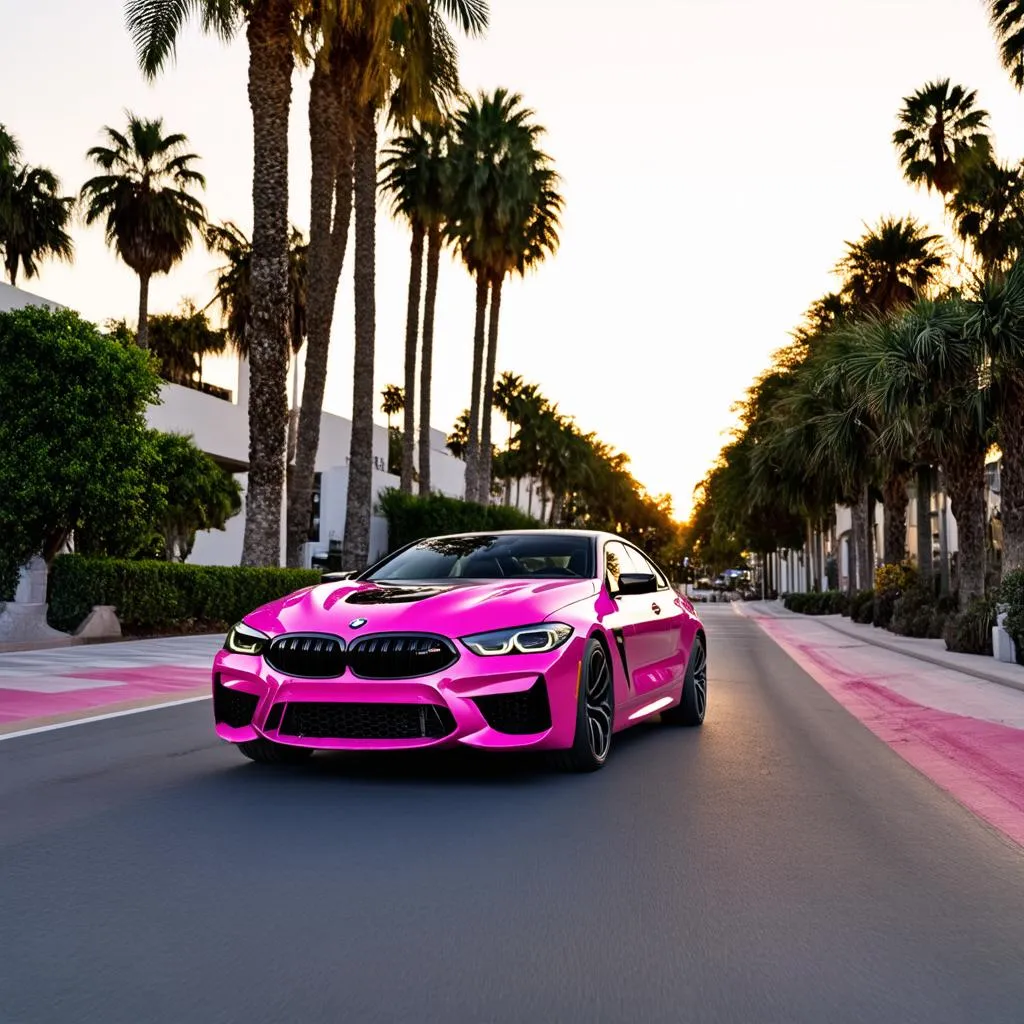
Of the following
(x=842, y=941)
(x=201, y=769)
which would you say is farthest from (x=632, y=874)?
(x=201, y=769)

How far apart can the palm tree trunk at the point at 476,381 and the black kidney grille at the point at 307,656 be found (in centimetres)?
4144

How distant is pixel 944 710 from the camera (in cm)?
1238

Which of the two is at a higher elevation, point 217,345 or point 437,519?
point 217,345

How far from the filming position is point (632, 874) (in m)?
5.24

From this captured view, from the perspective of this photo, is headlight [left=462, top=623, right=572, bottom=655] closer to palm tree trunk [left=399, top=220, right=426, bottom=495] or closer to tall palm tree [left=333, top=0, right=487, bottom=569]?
tall palm tree [left=333, top=0, right=487, bottom=569]

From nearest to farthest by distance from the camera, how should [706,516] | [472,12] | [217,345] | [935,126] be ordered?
[472,12]
[935,126]
[217,345]
[706,516]

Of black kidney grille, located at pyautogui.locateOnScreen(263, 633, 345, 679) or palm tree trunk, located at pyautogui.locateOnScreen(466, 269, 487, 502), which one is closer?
black kidney grille, located at pyautogui.locateOnScreen(263, 633, 345, 679)

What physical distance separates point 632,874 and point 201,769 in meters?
3.49

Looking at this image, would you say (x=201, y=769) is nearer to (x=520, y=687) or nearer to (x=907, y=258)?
(x=520, y=687)

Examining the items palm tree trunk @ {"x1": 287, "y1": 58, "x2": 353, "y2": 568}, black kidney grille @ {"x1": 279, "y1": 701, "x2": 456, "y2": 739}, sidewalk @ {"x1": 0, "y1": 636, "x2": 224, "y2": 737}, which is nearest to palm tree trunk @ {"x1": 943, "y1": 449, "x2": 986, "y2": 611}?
sidewalk @ {"x1": 0, "y1": 636, "x2": 224, "y2": 737}

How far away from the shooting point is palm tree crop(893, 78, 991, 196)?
35.8m

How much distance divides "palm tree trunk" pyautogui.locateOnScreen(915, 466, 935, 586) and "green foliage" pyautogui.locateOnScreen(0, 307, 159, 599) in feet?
66.0

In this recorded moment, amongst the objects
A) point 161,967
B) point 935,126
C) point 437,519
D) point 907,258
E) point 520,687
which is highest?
point 935,126

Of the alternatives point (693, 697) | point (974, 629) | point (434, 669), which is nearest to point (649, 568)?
point (693, 697)
